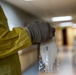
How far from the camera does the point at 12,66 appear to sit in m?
1.32

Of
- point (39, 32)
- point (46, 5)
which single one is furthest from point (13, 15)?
point (39, 32)

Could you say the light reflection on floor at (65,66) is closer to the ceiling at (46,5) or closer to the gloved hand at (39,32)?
the gloved hand at (39,32)

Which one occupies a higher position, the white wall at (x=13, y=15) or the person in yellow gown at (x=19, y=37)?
the white wall at (x=13, y=15)

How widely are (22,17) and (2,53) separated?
16.4 ft

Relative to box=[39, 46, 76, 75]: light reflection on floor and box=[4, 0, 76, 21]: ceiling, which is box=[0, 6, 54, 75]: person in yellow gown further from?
box=[4, 0, 76, 21]: ceiling

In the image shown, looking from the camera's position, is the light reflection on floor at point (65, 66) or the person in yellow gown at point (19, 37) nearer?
the person in yellow gown at point (19, 37)

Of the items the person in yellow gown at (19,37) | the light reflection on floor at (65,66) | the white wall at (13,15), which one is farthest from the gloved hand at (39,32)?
the white wall at (13,15)

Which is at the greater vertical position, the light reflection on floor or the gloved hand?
the gloved hand

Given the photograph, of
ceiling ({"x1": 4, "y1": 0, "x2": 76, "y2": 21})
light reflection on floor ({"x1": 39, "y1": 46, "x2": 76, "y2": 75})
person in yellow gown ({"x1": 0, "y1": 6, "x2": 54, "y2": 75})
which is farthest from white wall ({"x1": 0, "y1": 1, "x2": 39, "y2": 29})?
person in yellow gown ({"x1": 0, "y1": 6, "x2": 54, "y2": 75})

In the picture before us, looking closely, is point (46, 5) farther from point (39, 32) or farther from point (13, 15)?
point (39, 32)

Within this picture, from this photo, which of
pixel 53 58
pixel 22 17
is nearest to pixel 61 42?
pixel 22 17

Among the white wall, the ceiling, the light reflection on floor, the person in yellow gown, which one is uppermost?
the ceiling

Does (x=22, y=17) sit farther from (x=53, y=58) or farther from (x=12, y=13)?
(x=53, y=58)

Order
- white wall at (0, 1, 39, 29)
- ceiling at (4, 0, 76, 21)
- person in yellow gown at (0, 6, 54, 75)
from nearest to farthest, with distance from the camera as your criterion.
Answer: person in yellow gown at (0, 6, 54, 75)
ceiling at (4, 0, 76, 21)
white wall at (0, 1, 39, 29)
